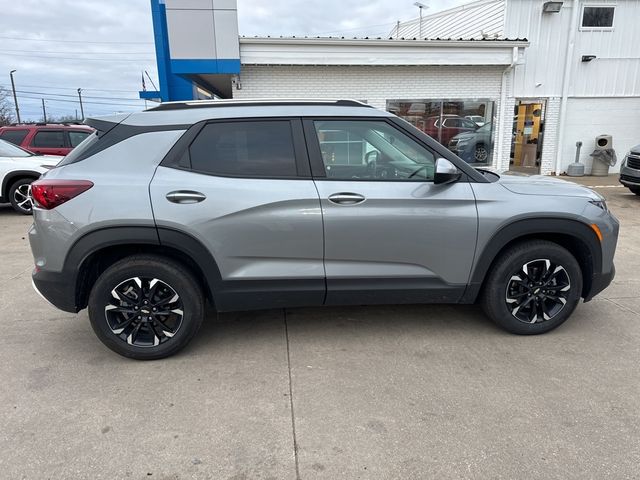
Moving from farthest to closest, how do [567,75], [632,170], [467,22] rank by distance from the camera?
[467,22]
[567,75]
[632,170]

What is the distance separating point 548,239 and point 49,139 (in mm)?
11272

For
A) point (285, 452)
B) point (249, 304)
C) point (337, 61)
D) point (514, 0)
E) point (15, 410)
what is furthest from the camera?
point (514, 0)

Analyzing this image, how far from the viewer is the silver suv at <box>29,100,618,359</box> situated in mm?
3143

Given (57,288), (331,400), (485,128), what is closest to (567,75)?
(485,128)

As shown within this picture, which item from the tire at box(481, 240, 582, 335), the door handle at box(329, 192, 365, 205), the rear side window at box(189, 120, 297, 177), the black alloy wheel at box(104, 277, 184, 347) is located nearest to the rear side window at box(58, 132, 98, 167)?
the rear side window at box(189, 120, 297, 177)

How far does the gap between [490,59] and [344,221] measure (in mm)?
10544

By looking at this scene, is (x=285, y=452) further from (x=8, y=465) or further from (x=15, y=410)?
(x=15, y=410)

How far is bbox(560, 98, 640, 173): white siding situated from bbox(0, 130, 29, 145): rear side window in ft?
47.5

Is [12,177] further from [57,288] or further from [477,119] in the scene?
[477,119]

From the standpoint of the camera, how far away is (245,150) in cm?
333

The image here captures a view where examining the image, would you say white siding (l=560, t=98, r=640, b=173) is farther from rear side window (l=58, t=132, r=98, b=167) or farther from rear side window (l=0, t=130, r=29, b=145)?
rear side window (l=0, t=130, r=29, b=145)

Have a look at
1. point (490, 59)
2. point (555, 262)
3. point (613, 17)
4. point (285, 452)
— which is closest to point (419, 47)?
point (490, 59)

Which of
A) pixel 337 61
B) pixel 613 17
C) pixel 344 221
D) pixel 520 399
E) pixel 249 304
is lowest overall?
pixel 520 399

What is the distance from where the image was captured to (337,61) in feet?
37.1
